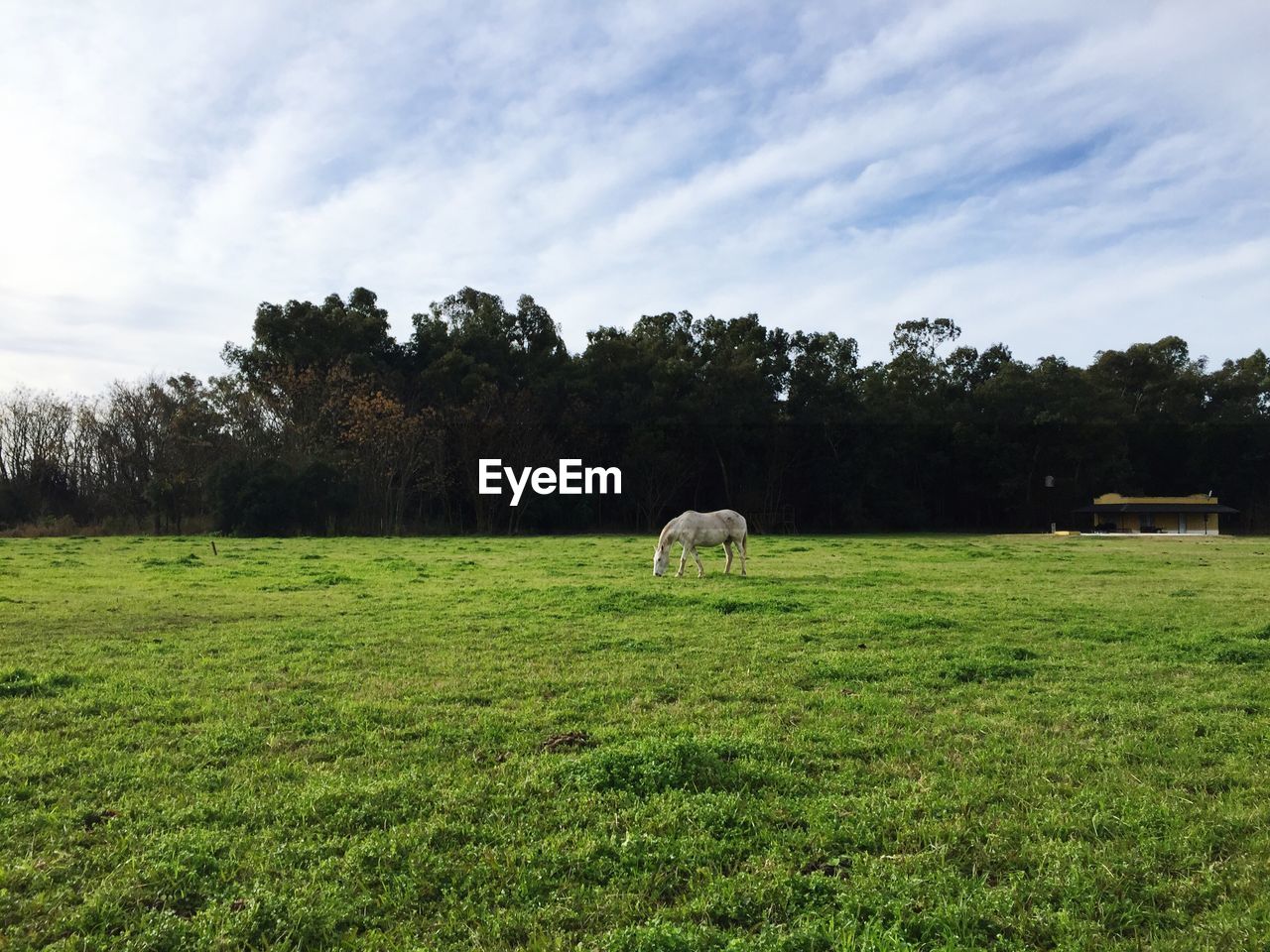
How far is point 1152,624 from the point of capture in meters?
10.8

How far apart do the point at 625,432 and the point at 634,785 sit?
4503 centimetres

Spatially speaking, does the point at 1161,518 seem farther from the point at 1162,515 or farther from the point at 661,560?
the point at 661,560

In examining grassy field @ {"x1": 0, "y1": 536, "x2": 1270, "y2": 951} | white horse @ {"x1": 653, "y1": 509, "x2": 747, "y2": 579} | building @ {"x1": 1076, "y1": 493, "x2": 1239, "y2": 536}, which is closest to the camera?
grassy field @ {"x1": 0, "y1": 536, "x2": 1270, "y2": 951}

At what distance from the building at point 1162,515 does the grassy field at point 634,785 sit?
46.9 metres

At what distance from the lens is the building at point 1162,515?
5044 cm

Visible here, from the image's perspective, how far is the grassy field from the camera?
334 cm

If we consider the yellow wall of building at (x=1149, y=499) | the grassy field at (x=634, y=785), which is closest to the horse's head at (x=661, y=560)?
the grassy field at (x=634, y=785)

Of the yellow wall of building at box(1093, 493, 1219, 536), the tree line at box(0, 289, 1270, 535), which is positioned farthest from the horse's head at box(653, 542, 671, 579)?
the yellow wall of building at box(1093, 493, 1219, 536)

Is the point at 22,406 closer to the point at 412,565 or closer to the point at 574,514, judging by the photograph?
the point at 574,514

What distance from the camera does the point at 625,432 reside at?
49500 mm

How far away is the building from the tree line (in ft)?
14.4

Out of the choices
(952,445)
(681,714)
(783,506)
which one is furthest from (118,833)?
(952,445)

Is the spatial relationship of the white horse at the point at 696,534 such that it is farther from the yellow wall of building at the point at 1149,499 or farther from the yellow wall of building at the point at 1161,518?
the yellow wall of building at the point at 1149,499

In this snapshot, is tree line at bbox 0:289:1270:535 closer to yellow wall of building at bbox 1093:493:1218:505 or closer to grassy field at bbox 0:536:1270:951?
yellow wall of building at bbox 1093:493:1218:505
